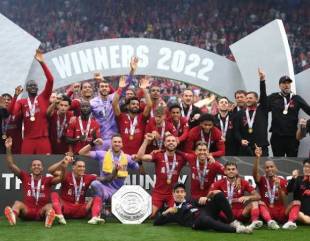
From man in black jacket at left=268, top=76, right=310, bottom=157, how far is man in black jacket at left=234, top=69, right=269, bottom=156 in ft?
0.81

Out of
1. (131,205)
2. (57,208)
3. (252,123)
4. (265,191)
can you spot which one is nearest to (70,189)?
(57,208)

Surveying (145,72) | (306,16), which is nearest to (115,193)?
(145,72)

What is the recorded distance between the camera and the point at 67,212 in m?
8.91

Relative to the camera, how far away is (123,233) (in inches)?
304

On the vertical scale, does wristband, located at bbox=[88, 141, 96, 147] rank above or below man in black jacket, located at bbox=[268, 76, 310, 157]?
below

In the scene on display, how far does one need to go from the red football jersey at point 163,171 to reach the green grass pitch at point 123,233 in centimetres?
77

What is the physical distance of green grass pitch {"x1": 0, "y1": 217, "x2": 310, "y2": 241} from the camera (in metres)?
7.34

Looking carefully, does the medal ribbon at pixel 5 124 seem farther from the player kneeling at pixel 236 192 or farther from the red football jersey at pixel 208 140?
the player kneeling at pixel 236 192

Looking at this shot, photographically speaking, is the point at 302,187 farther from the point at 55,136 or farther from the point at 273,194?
the point at 55,136

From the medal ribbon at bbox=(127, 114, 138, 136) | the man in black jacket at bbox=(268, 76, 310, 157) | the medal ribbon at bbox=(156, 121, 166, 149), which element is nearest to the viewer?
the medal ribbon at bbox=(156, 121, 166, 149)

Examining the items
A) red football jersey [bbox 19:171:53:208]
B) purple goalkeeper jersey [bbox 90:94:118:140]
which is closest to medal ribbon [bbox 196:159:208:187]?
purple goalkeeper jersey [bbox 90:94:118:140]

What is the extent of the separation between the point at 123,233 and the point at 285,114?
11.6 feet

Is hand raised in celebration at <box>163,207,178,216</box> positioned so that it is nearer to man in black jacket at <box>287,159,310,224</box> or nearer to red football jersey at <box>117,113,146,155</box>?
red football jersey at <box>117,113,146,155</box>

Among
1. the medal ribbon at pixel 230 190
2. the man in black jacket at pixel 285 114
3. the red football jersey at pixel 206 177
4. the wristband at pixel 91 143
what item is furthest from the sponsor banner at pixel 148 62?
the medal ribbon at pixel 230 190
